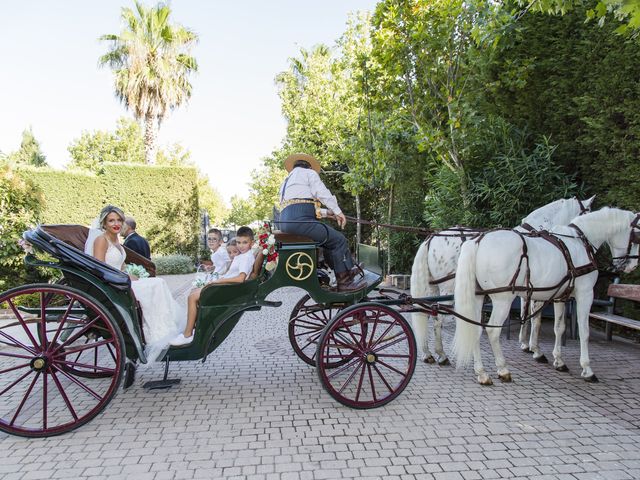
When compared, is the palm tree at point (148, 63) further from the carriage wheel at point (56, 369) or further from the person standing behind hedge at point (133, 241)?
the carriage wheel at point (56, 369)

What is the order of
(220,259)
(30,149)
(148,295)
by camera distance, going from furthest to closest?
1. (30,149)
2. (220,259)
3. (148,295)

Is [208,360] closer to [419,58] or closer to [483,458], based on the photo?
[483,458]

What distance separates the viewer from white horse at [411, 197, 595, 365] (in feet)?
16.6

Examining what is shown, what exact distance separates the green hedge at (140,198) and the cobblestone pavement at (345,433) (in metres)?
12.0

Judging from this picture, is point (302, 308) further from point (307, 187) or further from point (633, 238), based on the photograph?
point (633, 238)

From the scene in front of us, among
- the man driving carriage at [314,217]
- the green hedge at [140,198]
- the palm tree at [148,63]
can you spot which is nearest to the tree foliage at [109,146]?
the palm tree at [148,63]

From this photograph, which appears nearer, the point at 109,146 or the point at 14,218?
the point at 14,218

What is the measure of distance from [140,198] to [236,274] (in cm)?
1312

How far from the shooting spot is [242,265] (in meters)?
4.06

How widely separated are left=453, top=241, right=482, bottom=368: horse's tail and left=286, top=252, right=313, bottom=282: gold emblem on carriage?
4.96 feet

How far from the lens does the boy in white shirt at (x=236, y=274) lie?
391 cm

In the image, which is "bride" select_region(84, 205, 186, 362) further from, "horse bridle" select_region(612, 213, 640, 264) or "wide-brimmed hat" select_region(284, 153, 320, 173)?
"horse bridle" select_region(612, 213, 640, 264)

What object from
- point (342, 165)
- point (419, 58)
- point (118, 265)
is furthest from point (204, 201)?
point (118, 265)

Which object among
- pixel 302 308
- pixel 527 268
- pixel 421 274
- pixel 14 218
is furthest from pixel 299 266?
pixel 14 218
